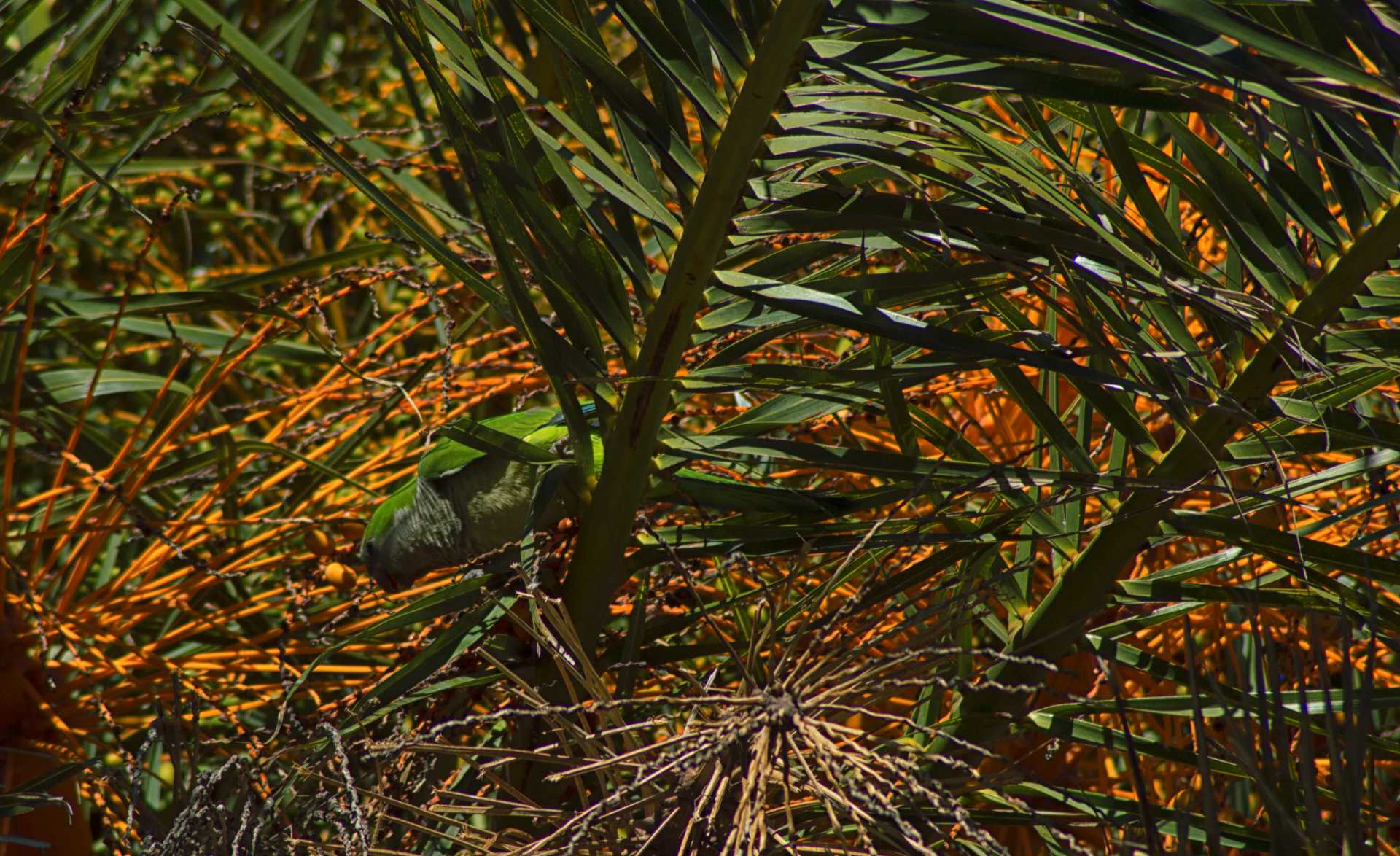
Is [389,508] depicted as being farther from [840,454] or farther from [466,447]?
[840,454]

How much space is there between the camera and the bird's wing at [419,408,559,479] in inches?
40.0

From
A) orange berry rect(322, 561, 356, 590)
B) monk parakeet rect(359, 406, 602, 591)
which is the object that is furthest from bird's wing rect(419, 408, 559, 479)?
orange berry rect(322, 561, 356, 590)

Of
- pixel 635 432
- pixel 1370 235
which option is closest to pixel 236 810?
pixel 635 432

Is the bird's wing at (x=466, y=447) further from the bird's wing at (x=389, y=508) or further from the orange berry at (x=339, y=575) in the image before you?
the orange berry at (x=339, y=575)

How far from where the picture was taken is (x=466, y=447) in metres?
1.00

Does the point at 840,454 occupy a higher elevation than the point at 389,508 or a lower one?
higher

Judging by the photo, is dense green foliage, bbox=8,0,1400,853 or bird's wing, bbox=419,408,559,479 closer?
dense green foliage, bbox=8,0,1400,853

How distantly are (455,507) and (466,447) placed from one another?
0.19 ft

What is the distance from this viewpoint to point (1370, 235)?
0.74 metres

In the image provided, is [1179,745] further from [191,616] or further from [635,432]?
[191,616]

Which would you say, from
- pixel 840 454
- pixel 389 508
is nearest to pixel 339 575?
pixel 389 508

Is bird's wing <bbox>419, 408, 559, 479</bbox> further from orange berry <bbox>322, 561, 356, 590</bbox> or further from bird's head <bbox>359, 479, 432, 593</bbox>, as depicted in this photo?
orange berry <bbox>322, 561, 356, 590</bbox>

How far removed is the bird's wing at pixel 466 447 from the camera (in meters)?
1.02

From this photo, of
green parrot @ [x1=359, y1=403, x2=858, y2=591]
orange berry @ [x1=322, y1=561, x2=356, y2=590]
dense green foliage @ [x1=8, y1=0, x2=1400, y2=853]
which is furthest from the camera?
orange berry @ [x1=322, y1=561, x2=356, y2=590]
